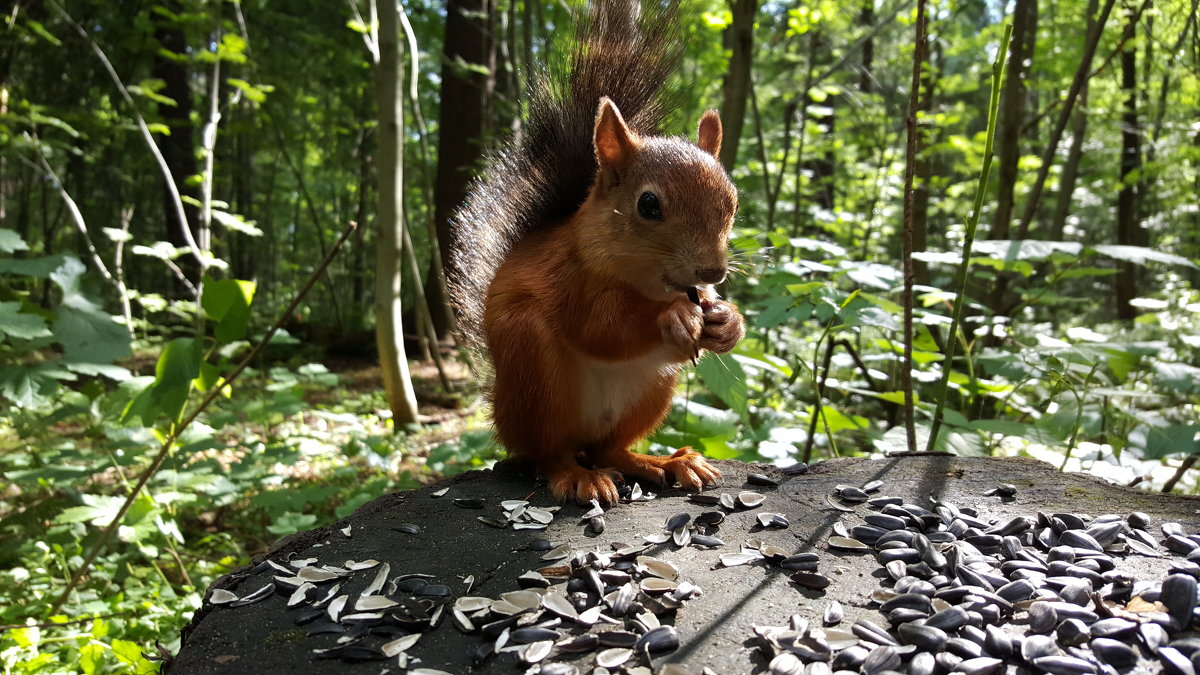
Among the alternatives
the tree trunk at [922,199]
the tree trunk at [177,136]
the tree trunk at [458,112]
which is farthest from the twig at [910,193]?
the tree trunk at [177,136]

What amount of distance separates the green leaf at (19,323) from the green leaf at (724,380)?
202 cm

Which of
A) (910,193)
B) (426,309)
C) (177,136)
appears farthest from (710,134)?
(177,136)

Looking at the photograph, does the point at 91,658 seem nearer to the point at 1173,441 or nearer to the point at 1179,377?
the point at 1173,441

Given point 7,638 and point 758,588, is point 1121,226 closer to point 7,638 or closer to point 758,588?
point 758,588

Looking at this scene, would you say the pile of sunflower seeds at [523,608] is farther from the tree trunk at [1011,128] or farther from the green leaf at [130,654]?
the tree trunk at [1011,128]

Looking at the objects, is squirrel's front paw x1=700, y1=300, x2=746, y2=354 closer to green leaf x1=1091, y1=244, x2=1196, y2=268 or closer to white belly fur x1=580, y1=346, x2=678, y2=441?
white belly fur x1=580, y1=346, x2=678, y2=441

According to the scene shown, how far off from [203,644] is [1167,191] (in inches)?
511

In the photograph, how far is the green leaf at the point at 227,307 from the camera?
7.49ft

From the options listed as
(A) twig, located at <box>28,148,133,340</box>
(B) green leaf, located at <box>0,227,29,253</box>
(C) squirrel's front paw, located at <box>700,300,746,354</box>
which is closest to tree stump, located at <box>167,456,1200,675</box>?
(C) squirrel's front paw, located at <box>700,300,746,354</box>

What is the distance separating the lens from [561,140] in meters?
2.53

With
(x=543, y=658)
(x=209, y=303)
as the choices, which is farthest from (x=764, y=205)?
(x=543, y=658)

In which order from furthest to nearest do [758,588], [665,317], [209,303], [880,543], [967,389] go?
1. [967,389]
2. [209,303]
3. [665,317]
4. [880,543]
5. [758,588]

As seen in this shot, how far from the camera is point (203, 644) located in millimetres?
1384

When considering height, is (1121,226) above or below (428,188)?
below
